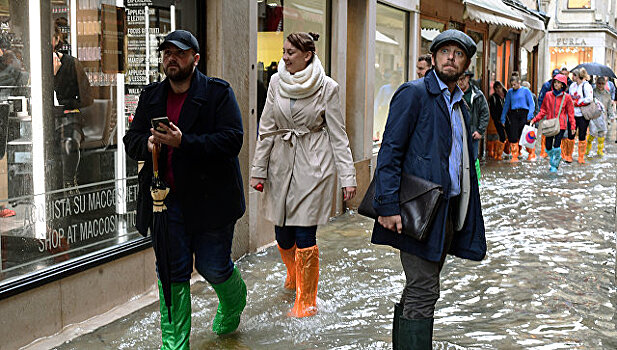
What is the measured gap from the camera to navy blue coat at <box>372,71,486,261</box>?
171 inches

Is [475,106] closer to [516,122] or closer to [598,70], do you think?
[516,122]

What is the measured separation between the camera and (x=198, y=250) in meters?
4.81

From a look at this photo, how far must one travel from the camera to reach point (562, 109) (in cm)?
1564

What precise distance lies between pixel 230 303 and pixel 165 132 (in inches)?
53.0

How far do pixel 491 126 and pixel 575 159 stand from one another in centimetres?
200

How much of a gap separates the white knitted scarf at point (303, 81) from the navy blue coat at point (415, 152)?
1570 millimetres

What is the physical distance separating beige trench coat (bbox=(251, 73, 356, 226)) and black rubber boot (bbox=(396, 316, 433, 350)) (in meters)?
1.68

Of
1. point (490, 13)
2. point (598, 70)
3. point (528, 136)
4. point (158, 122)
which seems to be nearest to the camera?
point (158, 122)

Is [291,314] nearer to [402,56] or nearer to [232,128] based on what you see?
[232,128]

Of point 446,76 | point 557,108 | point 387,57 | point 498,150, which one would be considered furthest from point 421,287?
→ point 498,150

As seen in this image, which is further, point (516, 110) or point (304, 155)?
point (516, 110)

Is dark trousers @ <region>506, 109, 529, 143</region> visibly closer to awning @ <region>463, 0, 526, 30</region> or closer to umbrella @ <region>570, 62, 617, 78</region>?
awning @ <region>463, 0, 526, 30</region>

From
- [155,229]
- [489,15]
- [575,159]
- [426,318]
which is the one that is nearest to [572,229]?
[426,318]

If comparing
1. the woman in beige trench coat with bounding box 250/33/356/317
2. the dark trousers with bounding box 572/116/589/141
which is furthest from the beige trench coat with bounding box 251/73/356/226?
the dark trousers with bounding box 572/116/589/141
